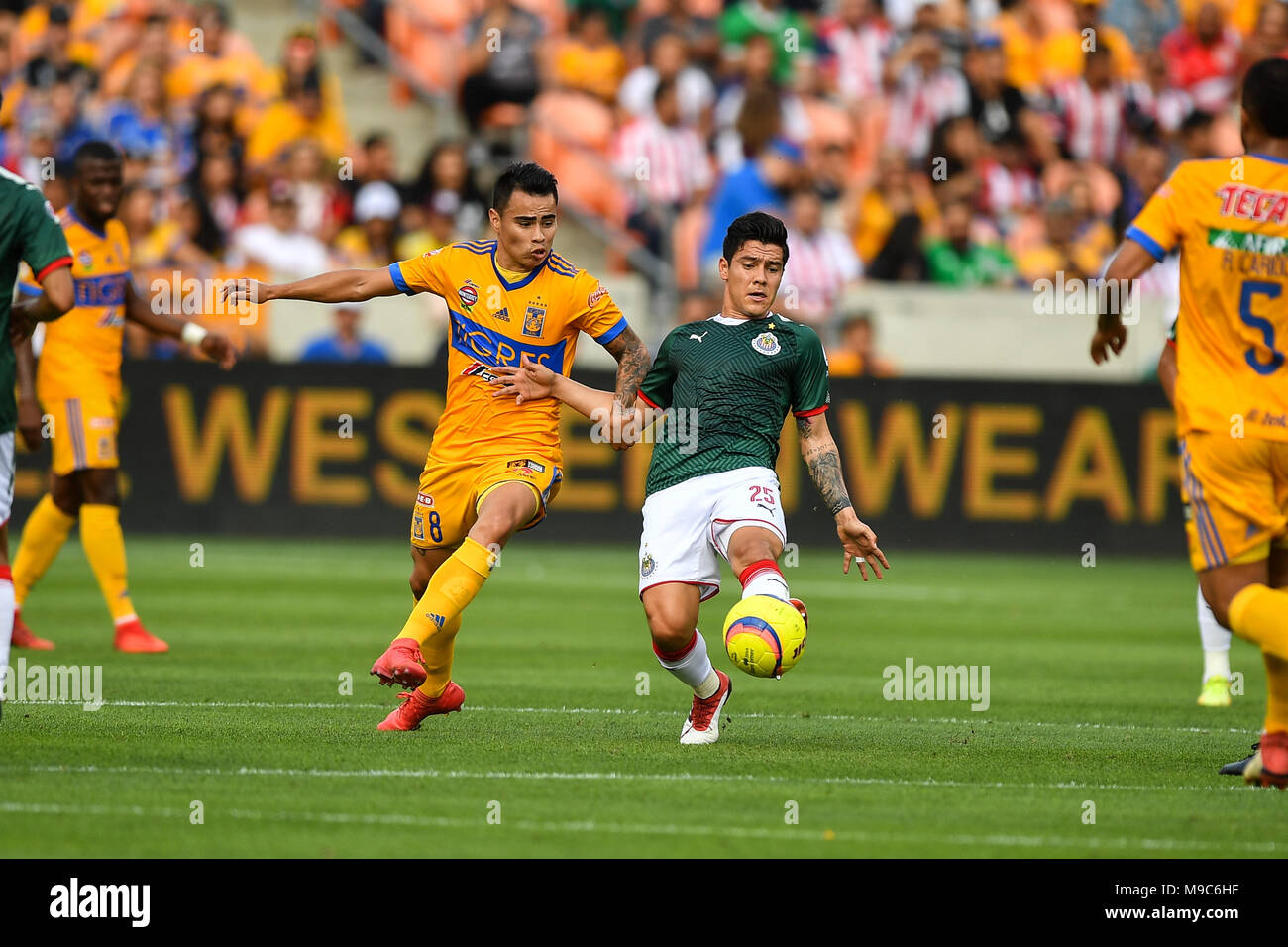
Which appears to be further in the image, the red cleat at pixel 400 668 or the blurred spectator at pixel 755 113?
the blurred spectator at pixel 755 113

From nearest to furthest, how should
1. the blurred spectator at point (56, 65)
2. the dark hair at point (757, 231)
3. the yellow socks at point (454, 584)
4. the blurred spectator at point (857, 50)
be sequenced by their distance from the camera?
1. the yellow socks at point (454, 584)
2. the dark hair at point (757, 231)
3. the blurred spectator at point (56, 65)
4. the blurred spectator at point (857, 50)

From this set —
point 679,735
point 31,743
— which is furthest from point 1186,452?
point 31,743

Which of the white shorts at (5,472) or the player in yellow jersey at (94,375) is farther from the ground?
the player in yellow jersey at (94,375)

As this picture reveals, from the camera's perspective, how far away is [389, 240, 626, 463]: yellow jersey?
8547 millimetres

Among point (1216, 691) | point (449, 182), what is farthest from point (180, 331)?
point (449, 182)

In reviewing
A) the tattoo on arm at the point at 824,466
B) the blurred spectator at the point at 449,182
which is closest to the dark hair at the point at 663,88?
the blurred spectator at the point at 449,182

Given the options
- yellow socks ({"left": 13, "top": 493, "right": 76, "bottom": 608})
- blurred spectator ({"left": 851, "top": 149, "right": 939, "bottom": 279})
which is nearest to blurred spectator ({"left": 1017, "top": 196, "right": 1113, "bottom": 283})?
blurred spectator ({"left": 851, "top": 149, "right": 939, "bottom": 279})

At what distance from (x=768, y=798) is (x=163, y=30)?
16.7 m

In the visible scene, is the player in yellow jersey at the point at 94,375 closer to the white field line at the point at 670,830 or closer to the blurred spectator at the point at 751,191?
the white field line at the point at 670,830

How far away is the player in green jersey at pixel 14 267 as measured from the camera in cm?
732

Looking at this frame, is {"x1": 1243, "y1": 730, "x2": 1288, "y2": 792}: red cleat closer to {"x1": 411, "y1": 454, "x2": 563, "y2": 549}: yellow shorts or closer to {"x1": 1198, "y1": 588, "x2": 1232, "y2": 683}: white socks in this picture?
{"x1": 1198, "y1": 588, "x2": 1232, "y2": 683}: white socks

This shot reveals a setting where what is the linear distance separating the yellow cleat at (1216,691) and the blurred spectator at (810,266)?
9.62 m

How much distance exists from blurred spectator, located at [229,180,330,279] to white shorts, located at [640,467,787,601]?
1237cm
